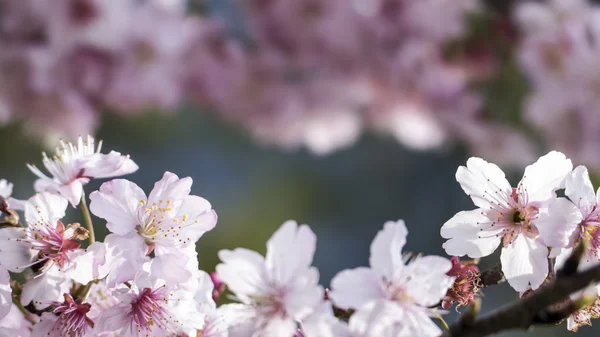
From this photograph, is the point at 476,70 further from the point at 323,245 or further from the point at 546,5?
the point at 323,245

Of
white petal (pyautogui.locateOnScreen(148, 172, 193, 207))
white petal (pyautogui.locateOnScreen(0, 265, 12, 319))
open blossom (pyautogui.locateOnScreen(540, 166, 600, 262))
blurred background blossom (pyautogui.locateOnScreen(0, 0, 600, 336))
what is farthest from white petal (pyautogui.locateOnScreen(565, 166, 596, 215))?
blurred background blossom (pyautogui.locateOnScreen(0, 0, 600, 336))

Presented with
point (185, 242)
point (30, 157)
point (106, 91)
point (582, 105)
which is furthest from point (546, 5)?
point (30, 157)

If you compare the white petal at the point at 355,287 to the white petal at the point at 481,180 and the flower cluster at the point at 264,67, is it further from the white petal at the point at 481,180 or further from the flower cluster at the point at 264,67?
the flower cluster at the point at 264,67

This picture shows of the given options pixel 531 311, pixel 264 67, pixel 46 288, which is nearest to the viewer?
pixel 531 311

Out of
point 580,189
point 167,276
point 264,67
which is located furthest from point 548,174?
point 264,67

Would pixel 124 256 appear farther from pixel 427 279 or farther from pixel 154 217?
pixel 427 279

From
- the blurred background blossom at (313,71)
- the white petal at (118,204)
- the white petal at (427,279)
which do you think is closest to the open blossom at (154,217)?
the white petal at (118,204)
